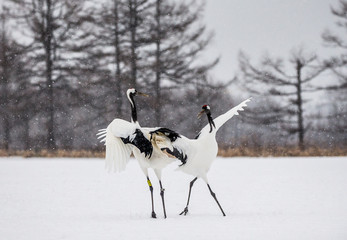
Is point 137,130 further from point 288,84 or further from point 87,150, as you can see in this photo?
point 288,84

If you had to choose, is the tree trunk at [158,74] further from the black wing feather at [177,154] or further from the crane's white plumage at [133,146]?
the black wing feather at [177,154]

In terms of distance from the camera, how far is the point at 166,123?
78.9 feet

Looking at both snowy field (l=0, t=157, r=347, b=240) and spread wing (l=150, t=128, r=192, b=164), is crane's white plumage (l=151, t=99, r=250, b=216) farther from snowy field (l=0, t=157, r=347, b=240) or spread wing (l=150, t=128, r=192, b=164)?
snowy field (l=0, t=157, r=347, b=240)

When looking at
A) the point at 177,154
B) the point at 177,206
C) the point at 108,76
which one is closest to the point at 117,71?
the point at 108,76

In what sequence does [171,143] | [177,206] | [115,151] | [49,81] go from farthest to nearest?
[49,81] → [177,206] → [115,151] → [171,143]

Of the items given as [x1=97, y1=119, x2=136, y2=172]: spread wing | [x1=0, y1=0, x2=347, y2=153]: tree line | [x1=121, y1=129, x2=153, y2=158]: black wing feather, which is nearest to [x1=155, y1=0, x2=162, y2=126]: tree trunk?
[x1=0, y1=0, x2=347, y2=153]: tree line

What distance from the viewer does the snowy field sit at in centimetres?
584

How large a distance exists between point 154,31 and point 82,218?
720 inches

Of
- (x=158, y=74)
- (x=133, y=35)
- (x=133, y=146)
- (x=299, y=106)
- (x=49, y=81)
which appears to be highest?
(x=133, y=35)

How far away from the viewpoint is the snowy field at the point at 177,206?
19.1 ft

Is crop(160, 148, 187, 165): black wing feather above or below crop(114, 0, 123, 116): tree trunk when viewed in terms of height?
below

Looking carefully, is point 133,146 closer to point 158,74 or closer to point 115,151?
point 115,151

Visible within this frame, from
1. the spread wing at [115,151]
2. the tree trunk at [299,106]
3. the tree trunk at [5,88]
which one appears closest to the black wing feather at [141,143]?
the spread wing at [115,151]

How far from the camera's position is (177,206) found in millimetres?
8406
